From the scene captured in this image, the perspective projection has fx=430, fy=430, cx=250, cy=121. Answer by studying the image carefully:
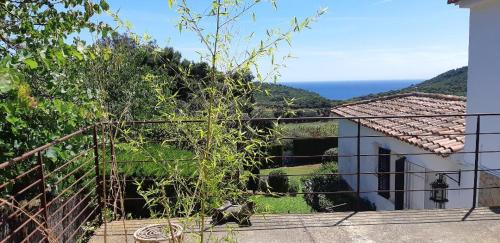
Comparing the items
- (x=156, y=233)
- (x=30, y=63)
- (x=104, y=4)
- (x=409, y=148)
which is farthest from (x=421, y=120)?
(x=30, y=63)

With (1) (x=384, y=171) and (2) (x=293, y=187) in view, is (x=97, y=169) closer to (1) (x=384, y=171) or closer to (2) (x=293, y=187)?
(1) (x=384, y=171)

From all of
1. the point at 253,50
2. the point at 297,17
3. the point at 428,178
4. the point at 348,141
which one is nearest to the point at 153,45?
the point at 253,50

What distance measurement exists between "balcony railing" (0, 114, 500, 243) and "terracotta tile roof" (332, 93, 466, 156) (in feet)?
0.58

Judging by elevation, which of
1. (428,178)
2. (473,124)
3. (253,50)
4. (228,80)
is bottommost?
(428,178)

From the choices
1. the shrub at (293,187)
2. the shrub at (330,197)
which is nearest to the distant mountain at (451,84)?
the shrub at (330,197)

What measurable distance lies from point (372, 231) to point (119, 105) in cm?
777

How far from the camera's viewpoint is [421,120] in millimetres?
9406

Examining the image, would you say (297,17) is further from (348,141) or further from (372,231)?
(348,141)

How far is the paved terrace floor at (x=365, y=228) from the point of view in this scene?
3666 mm

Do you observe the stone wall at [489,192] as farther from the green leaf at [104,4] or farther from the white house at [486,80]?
the green leaf at [104,4]

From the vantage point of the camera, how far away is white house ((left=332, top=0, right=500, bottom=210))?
18.2ft

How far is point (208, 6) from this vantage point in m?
2.01

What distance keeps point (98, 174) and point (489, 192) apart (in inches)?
196

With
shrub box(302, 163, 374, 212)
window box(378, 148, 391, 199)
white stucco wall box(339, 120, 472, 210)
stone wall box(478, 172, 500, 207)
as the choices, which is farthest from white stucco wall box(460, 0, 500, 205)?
shrub box(302, 163, 374, 212)
